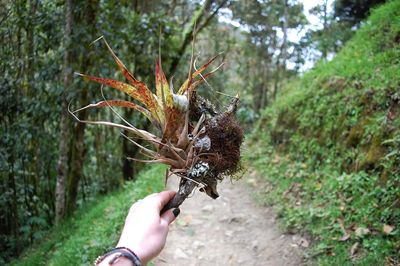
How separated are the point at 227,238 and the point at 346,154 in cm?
199

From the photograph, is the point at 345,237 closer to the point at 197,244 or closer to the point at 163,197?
the point at 197,244

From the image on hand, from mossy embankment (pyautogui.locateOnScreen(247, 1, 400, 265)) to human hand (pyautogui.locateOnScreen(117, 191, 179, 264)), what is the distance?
93.1 inches

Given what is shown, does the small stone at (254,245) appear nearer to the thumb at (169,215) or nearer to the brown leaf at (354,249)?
the brown leaf at (354,249)

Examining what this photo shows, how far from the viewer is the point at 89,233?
210 inches

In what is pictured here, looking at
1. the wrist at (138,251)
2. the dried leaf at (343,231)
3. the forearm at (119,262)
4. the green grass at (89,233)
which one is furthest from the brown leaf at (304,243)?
the forearm at (119,262)

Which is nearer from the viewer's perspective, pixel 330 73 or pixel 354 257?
pixel 354 257

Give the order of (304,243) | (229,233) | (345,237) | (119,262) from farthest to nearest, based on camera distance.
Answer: (229,233) < (304,243) < (345,237) < (119,262)

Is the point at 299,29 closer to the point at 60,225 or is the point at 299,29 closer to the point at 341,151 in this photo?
the point at 341,151

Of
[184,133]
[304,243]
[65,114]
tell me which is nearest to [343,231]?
[304,243]

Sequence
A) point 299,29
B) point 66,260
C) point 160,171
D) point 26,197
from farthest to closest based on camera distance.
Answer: point 299,29
point 26,197
point 160,171
point 66,260

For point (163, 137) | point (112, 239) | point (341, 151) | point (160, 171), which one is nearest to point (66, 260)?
point (112, 239)

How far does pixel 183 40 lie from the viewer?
981 cm

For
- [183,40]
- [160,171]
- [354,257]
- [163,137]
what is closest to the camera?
[163,137]

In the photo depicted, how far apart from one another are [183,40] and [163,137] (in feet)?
26.3
